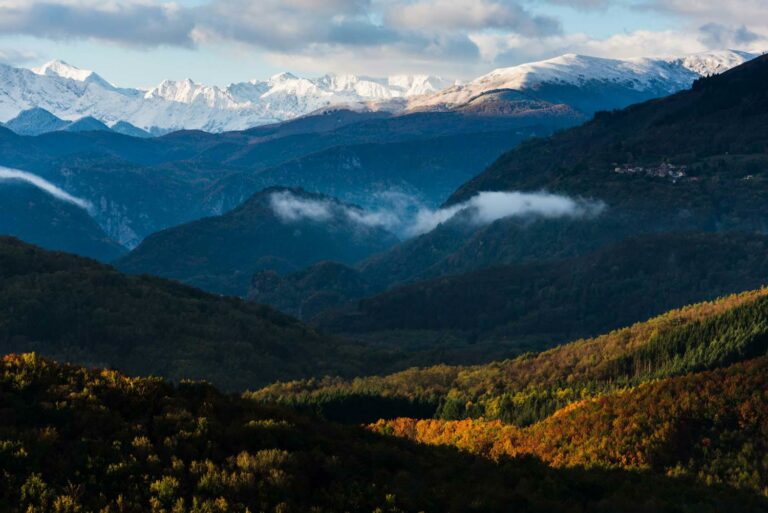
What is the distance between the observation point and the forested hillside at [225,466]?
140ft

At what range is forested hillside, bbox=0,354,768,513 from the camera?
140 ft

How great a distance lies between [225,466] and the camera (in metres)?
45.7

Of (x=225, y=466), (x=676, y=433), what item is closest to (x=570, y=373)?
(x=676, y=433)

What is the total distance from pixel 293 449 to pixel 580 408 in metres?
41.2

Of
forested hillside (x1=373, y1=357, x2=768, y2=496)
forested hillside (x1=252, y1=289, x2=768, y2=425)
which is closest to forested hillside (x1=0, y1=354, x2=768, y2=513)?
forested hillside (x1=373, y1=357, x2=768, y2=496)

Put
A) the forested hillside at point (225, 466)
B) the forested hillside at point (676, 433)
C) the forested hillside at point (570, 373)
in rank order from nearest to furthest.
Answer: the forested hillside at point (225, 466) → the forested hillside at point (676, 433) → the forested hillside at point (570, 373)

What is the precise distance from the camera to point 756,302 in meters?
124

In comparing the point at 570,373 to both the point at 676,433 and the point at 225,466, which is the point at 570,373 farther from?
the point at 225,466

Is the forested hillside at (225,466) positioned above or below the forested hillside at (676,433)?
above

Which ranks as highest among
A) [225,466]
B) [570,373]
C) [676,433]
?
[225,466]

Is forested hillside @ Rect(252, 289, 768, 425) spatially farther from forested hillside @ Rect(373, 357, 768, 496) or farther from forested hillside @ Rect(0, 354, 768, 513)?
forested hillside @ Rect(0, 354, 768, 513)

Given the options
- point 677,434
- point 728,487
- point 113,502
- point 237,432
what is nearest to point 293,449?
point 237,432

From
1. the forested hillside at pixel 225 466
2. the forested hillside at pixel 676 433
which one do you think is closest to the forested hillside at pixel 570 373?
the forested hillside at pixel 676 433

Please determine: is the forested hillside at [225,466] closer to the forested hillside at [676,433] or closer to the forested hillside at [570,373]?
the forested hillside at [676,433]
